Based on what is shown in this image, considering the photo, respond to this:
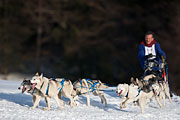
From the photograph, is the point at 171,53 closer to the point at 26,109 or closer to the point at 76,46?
the point at 76,46

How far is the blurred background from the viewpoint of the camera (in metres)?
22.6

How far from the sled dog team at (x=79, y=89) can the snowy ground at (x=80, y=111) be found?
0.22 m

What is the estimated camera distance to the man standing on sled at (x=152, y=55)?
8.45 meters

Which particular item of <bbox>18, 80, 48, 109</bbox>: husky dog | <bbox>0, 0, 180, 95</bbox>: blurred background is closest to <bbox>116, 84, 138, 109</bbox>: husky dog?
<bbox>18, 80, 48, 109</bbox>: husky dog

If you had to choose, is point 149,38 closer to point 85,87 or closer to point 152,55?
point 152,55

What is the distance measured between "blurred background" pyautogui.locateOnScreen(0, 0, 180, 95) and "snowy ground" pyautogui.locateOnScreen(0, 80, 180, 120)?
43.8ft

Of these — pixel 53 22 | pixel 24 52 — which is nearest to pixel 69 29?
pixel 53 22

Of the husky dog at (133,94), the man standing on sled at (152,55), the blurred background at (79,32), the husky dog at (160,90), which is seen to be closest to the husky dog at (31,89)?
the husky dog at (133,94)

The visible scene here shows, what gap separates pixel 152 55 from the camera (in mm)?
8602

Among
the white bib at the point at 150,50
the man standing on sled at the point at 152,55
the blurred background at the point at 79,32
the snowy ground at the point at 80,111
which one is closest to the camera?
the snowy ground at the point at 80,111

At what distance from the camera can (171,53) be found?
823 inches

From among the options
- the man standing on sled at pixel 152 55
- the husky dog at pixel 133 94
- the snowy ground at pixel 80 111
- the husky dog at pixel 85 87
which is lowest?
the snowy ground at pixel 80 111

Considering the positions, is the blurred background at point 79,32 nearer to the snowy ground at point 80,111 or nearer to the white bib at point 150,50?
the white bib at point 150,50

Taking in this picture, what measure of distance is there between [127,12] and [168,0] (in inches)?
117
